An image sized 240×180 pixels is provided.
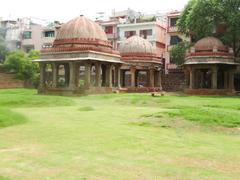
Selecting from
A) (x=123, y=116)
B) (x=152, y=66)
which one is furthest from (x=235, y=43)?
(x=123, y=116)

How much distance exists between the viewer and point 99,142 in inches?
431

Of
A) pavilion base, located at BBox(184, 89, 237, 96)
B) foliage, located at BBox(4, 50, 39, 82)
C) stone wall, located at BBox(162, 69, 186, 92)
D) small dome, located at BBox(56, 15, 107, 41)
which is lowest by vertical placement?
pavilion base, located at BBox(184, 89, 237, 96)

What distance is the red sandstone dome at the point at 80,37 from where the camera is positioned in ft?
118

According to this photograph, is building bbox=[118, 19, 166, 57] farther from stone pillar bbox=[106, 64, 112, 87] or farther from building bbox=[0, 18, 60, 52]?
stone pillar bbox=[106, 64, 112, 87]

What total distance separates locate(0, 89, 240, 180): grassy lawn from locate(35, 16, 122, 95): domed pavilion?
56.0ft

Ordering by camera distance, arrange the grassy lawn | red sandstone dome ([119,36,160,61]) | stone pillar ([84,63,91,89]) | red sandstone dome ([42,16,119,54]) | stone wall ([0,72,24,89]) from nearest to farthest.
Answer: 1. the grassy lawn
2. stone pillar ([84,63,91,89])
3. red sandstone dome ([42,16,119,54])
4. red sandstone dome ([119,36,160,61])
5. stone wall ([0,72,24,89])

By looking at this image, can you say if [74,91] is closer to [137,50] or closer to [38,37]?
[137,50]

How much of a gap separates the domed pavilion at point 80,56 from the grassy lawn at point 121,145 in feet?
56.0

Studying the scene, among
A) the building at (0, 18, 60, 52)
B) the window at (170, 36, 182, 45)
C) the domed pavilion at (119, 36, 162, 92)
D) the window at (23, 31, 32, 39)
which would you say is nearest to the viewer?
the domed pavilion at (119, 36, 162, 92)

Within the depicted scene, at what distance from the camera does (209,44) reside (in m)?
37.6

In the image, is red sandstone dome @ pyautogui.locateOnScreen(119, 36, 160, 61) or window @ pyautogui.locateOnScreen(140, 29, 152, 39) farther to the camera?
window @ pyautogui.locateOnScreen(140, 29, 152, 39)

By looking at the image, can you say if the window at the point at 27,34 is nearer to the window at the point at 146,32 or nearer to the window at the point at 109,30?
the window at the point at 109,30

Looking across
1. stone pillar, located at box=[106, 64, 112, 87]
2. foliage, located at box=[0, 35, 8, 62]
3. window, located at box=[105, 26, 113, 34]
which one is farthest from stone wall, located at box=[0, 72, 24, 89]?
stone pillar, located at box=[106, 64, 112, 87]

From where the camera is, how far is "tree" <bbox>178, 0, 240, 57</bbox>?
3744 cm
